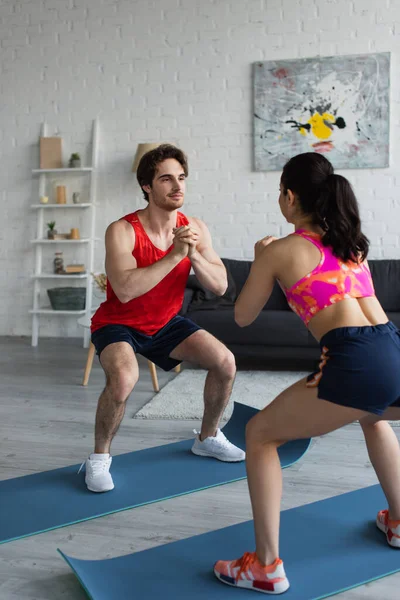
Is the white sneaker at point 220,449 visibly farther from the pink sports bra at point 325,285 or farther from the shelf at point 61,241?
the shelf at point 61,241

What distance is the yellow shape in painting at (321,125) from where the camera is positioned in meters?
4.99

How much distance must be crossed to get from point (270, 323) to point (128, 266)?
192 cm

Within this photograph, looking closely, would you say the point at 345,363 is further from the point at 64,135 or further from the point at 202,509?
the point at 64,135

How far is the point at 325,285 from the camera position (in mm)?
1642

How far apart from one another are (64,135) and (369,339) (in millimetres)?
4571

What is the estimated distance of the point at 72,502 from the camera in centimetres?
229

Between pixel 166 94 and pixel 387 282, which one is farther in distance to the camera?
pixel 166 94

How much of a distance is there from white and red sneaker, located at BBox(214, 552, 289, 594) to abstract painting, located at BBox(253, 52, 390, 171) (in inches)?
152

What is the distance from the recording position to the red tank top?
2627 mm

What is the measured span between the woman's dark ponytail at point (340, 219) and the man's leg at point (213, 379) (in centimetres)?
104

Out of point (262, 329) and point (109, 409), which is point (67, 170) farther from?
point (109, 409)

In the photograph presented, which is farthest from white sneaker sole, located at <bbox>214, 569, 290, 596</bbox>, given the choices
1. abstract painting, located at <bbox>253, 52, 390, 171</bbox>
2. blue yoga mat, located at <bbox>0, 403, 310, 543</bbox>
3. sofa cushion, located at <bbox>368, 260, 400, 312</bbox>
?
abstract painting, located at <bbox>253, 52, 390, 171</bbox>

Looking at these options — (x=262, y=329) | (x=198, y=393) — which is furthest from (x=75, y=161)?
(x=198, y=393)

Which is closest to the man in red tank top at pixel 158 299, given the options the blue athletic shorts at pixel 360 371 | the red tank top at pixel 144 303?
the red tank top at pixel 144 303
